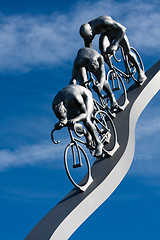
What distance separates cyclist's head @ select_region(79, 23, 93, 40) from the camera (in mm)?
9469

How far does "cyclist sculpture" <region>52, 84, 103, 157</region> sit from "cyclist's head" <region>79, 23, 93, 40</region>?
1.91 m

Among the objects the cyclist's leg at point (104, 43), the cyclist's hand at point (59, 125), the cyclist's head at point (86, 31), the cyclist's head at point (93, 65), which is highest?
the cyclist's leg at point (104, 43)

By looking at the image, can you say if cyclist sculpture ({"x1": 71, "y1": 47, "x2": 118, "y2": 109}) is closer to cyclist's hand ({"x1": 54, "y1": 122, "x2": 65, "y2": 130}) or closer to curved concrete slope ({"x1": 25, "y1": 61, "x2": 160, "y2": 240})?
curved concrete slope ({"x1": 25, "y1": 61, "x2": 160, "y2": 240})

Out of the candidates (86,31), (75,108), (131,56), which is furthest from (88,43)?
(75,108)

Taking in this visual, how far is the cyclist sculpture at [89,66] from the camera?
351 inches

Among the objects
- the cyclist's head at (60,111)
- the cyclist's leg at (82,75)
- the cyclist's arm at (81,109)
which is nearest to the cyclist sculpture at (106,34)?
the cyclist's leg at (82,75)

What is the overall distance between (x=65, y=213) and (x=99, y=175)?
1207mm

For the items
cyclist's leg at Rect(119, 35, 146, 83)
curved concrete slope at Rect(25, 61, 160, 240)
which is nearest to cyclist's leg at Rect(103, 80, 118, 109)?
curved concrete slope at Rect(25, 61, 160, 240)

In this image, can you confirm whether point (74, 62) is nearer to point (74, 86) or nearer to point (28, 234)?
point (74, 86)

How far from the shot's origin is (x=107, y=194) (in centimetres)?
795

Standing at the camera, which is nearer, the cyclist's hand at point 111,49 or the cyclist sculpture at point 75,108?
the cyclist sculpture at point 75,108

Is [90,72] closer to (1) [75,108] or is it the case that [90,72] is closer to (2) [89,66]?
(2) [89,66]

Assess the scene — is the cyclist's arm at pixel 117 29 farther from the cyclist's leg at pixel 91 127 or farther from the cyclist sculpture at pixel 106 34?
the cyclist's leg at pixel 91 127

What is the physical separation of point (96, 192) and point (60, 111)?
1.43 m
